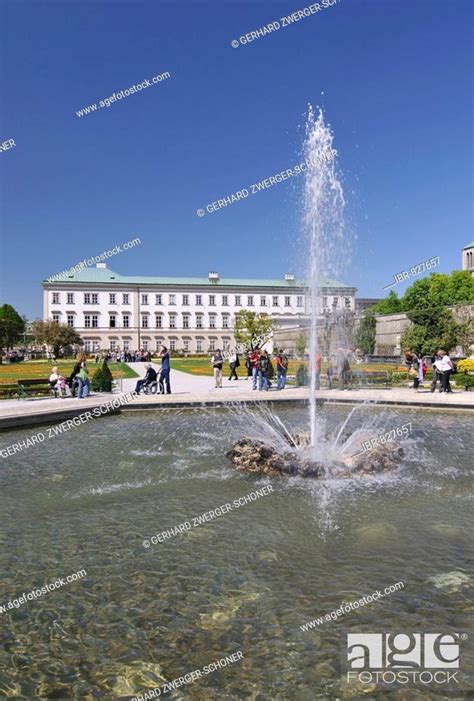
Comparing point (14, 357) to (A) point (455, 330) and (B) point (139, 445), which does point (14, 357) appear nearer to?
(A) point (455, 330)

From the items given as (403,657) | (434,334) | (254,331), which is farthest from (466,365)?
(403,657)

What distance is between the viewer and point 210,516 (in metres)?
6.66

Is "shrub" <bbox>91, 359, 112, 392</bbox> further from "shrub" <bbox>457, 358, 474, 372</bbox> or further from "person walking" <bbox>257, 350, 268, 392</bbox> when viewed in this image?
"shrub" <bbox>457, 358, 474, 372</bbox>

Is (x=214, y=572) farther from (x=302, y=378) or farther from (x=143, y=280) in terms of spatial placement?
(x=143, y=280)

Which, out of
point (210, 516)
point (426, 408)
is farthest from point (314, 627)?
point (426, 408)

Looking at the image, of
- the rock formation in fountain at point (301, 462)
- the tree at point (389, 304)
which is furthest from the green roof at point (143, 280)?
the rock formation in fountain at point (301, 462)

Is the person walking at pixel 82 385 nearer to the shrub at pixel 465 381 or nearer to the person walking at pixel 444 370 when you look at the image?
the person walking at pixel 444 370

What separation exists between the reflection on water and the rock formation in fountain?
11.6 inches

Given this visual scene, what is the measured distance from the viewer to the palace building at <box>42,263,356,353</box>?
86.4 metres

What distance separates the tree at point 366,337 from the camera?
4822 centimetres

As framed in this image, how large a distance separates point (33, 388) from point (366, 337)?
36030 mm

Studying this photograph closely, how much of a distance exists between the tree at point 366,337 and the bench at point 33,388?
33.9 meters

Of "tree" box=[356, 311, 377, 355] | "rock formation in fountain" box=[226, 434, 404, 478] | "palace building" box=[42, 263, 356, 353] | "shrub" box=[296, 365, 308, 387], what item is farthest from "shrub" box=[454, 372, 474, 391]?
"palace building" box=[42, 263, 356, 353]

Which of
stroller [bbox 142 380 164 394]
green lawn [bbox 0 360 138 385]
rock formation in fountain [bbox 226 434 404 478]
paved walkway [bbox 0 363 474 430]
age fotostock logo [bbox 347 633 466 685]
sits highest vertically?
green lawn [bbox 0 360 138 385]
